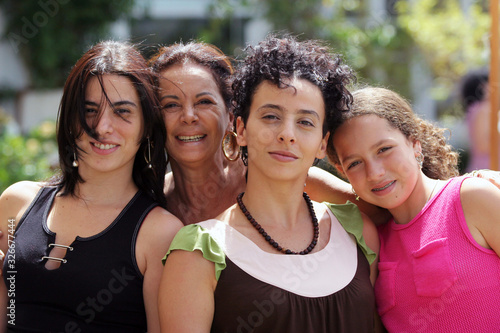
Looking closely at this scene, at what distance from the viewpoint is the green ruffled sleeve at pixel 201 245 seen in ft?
6.34

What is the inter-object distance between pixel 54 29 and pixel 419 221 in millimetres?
8644

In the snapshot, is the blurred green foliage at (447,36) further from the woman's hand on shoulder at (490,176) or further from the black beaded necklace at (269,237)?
the black beaded necklace at (269,237)

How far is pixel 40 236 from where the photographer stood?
2191mm

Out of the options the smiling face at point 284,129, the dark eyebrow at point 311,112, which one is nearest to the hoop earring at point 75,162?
the smiling face at point 284,129

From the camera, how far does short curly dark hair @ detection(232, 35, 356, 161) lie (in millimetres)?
2188

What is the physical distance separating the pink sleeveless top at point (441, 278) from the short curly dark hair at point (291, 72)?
56cm

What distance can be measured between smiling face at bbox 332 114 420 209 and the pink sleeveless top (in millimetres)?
136

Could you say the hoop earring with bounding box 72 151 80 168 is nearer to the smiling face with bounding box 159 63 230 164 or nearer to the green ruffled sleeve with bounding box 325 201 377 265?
the smiling face with bounding box 159 63 230 164

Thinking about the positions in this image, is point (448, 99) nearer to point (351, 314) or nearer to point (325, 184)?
point (325, 184)

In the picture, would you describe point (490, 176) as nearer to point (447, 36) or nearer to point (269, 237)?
point (269, 237)

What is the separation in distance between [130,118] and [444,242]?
134 centimetres

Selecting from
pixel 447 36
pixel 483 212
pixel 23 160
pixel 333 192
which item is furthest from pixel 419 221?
pixel 447 36

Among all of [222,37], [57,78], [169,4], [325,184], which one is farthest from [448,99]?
[325,184]

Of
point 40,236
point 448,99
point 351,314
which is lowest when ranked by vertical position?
point 448,99
